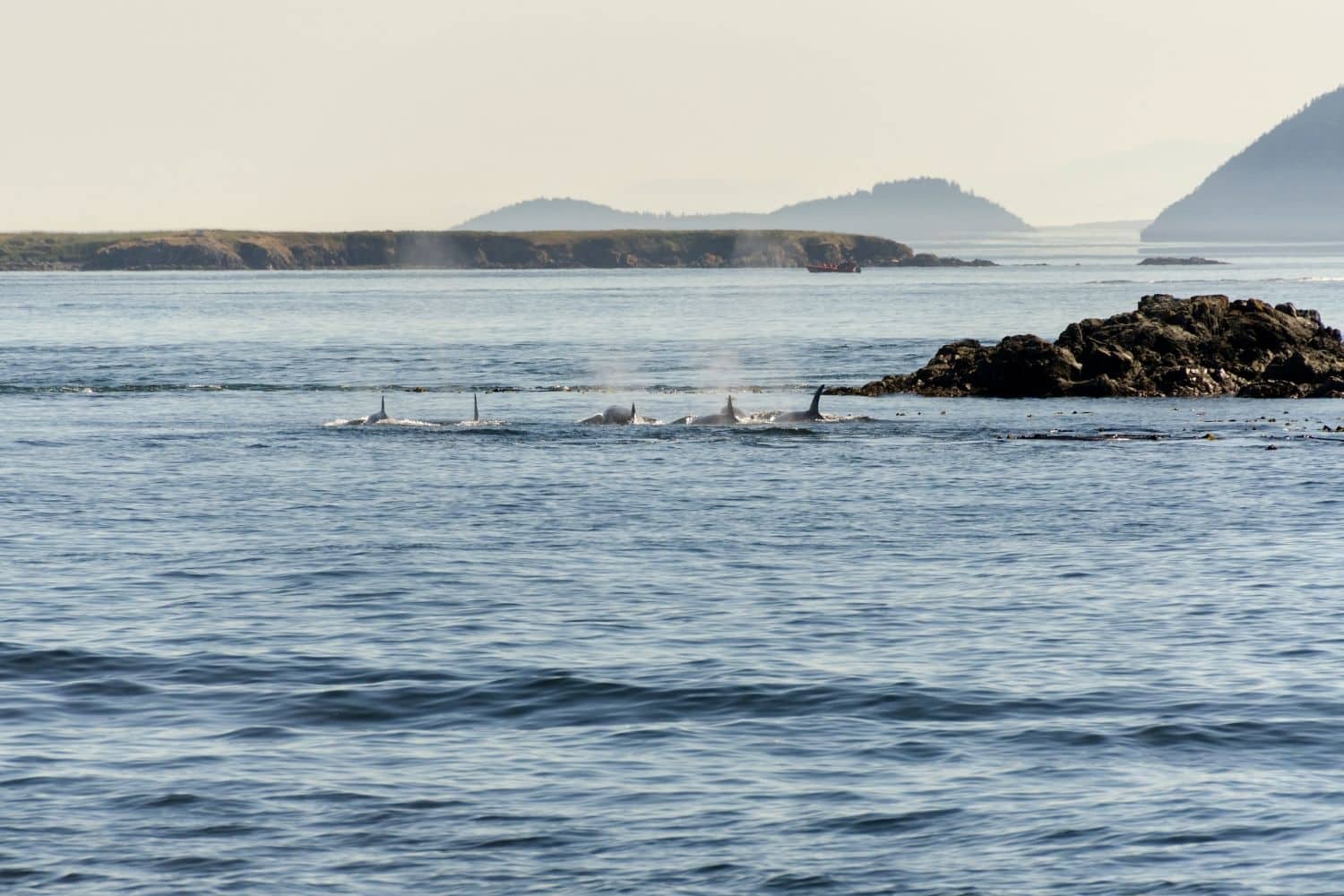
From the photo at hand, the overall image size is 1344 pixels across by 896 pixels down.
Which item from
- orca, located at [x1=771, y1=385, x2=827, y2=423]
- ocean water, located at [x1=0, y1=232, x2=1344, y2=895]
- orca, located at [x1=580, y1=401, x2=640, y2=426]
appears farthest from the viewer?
orca, located at [x1=580, y1=401, x2=640, y2=426]

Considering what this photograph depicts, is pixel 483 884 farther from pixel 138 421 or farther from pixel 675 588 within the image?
pixel 138 421

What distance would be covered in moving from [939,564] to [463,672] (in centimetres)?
1072

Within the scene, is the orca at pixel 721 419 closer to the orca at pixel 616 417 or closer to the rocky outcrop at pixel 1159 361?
the orca at pixel 616 417

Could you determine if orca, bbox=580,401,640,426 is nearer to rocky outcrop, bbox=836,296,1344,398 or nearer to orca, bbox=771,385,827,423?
orca, bbox=771,385,827,423

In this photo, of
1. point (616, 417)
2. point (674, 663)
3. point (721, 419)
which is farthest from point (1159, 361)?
point (674, 663)

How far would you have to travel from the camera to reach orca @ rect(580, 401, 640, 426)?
56781 millimetres

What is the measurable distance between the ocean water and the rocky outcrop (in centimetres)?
1426

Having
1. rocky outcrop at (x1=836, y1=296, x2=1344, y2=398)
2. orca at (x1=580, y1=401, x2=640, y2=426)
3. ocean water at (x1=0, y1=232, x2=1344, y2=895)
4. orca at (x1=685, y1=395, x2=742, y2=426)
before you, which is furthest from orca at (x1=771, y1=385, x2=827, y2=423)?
rocky outcrop at (x1=836, y1=296, x2=1344, y2=398)

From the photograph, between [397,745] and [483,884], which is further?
[397,745]

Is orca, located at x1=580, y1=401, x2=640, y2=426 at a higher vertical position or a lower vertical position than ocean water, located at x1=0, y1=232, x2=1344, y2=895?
higher

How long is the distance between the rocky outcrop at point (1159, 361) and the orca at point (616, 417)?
48.3ft

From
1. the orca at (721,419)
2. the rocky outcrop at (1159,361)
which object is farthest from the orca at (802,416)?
the rocky outcrop at (1159,361)

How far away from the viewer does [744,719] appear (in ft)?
66.5

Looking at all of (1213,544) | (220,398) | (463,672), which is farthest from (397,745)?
(220,398)
